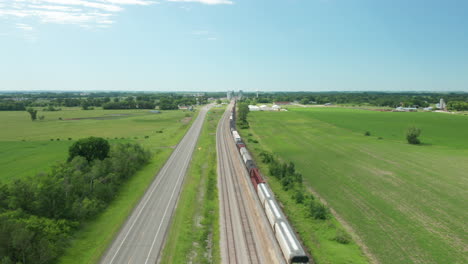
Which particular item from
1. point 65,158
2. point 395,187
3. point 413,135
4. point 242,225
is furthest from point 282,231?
point 413,135

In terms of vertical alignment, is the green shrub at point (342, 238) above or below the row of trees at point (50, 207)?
below

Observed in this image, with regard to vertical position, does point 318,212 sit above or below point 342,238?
above

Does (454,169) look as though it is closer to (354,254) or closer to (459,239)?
(459,239)

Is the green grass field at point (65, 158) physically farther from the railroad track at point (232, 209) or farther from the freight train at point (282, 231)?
the freight train at point (282, 231)

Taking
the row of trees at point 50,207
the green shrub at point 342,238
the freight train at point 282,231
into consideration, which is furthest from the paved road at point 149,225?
the green shrub at point 342,238

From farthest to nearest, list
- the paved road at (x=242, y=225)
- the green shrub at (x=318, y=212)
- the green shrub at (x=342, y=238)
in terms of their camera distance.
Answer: the green shrub at (x=318, y=212)
the green shrub at (x=342, y=238)
the paved road at (x=242, y=225)

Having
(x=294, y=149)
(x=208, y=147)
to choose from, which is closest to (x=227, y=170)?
(x=208, y=147)

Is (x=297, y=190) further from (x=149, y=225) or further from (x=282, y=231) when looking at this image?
(x=149, y=225)
